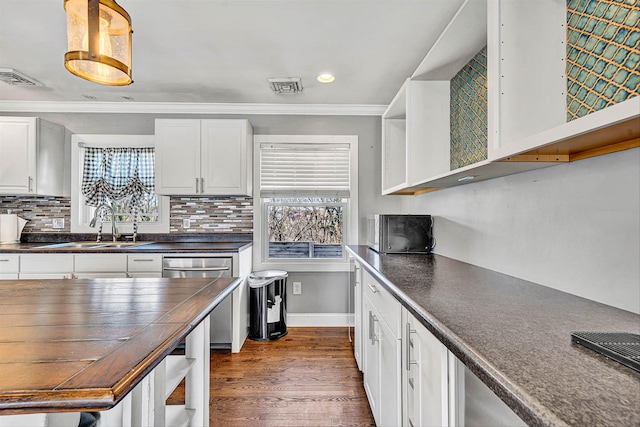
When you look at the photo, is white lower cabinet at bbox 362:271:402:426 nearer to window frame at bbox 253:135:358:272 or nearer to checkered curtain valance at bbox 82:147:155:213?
window frame at bbox 253:135:358:272

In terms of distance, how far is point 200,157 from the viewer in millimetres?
3111

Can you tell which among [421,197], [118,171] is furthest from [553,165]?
[118,171]

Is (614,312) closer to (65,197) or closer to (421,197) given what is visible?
(421,197)

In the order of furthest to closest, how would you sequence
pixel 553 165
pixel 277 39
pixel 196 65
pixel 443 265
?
pixel 196 65, pixel 277 39, pixel 443 265, pixel 553 165

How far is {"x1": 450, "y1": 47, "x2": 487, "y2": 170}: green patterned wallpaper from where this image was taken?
5.35 ft

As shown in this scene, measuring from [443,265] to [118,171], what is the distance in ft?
11.3

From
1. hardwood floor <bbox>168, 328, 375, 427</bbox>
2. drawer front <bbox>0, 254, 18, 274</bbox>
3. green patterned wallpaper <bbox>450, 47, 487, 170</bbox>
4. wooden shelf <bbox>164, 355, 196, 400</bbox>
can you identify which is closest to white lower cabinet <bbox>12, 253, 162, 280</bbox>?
drawer front <bbox>0, 254, 18, 274</bbox>

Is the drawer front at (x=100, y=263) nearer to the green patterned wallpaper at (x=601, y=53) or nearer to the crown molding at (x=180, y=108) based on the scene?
the crown molding at (x=180, y=108)

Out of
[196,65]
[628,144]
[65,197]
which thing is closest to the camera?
[628,144]

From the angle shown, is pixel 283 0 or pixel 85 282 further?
pixel 283 0

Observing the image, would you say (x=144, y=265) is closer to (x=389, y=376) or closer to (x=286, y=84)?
(x=286, y=84)

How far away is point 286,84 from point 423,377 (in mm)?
2588

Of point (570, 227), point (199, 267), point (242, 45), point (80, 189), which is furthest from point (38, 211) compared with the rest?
point (570, 227)

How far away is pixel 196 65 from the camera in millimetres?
2510
